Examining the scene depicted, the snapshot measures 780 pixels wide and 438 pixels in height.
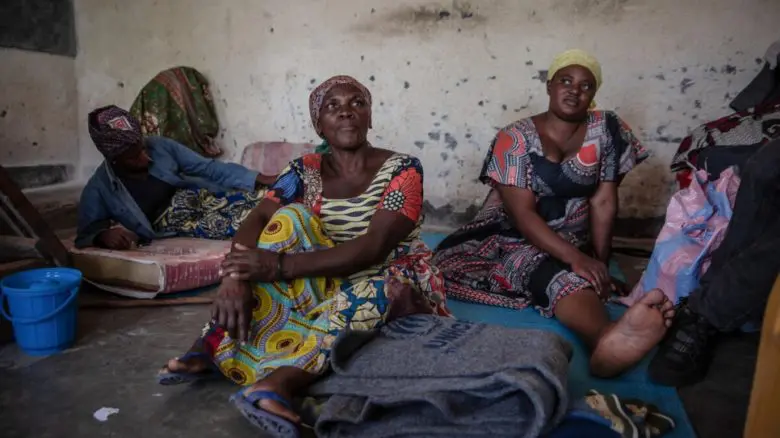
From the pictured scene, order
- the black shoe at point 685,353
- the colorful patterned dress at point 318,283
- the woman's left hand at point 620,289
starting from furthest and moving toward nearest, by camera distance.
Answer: the woman's left hand at point 620,289 → the black shoe at point 685,353 → the colorful patterned dress at point 318,283

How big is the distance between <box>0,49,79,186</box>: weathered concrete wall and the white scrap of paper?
120 inches

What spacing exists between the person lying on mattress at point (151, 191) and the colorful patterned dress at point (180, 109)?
951mm

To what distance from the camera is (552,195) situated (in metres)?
2.51

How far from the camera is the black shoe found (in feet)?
5.92

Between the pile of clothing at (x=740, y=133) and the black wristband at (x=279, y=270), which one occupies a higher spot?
the pile of clothing at (x=740, y=133)

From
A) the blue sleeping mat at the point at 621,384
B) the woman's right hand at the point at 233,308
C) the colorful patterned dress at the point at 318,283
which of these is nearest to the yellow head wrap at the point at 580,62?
the colorful patterned dress at the point at 318,283

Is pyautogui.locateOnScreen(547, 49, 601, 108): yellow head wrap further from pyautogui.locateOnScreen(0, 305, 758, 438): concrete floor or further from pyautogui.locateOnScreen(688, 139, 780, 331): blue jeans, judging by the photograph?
pyautogui.locateOnScreen(0, 305, 758, 438): concrete floor

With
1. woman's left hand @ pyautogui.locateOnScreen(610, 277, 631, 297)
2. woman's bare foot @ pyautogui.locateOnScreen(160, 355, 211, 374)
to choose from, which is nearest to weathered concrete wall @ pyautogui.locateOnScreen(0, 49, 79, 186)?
woman's bare foot @ pyautogui.locateOnScreen(160, 355, 211, 374)

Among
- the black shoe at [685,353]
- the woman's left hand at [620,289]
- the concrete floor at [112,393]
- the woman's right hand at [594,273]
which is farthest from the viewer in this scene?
the woman's left hand at [620,289]

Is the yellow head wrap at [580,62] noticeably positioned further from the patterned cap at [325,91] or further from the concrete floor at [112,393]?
the concrete floor at [112,393]

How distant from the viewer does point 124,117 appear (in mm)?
2871

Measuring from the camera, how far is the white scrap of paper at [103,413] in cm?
162

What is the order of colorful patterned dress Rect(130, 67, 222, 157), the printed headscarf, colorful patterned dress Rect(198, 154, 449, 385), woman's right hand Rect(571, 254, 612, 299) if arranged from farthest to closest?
1. colorful patterned dress Rect(130, 67, 222, 157)
2. the printed headscarf
3. woman's right hand Rect(571, 254, 612, 299)
4. colorful patterned dress Rect(198, 154, 449, 385)

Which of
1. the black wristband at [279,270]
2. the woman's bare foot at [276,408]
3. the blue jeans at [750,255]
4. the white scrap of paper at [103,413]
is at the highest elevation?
the blue jeans at [750,255]
